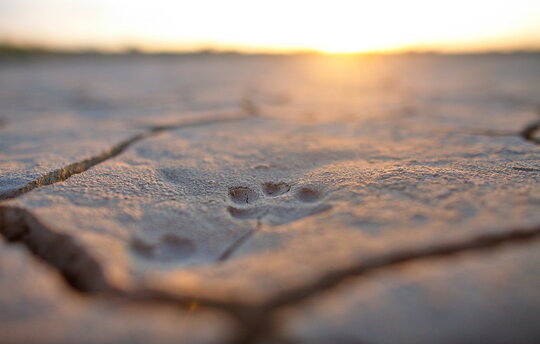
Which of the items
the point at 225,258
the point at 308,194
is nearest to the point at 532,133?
the point at 308,194

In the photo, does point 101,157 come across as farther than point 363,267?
Yes

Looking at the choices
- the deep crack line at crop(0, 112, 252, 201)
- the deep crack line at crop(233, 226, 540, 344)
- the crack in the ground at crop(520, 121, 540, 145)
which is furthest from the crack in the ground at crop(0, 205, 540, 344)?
the crack in the ground at crop(520, 121, 540, 145)

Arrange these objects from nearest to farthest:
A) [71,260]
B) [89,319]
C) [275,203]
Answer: [89,319], [71,260], [275,203]

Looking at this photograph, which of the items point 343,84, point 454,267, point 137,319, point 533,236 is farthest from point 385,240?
point 343,84

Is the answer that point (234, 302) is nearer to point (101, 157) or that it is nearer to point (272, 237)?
point (272, 237)

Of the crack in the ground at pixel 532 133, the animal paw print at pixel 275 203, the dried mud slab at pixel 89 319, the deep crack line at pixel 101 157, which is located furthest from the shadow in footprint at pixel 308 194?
the crack in the ground at pixel 532 133

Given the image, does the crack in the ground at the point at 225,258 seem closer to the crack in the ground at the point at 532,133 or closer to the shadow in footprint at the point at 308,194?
the shadow in footprint at the point at 308,194

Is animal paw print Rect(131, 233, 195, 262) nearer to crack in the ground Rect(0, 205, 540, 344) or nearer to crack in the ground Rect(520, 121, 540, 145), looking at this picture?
crack in the ground Rect(0, 205, 540, 344)
